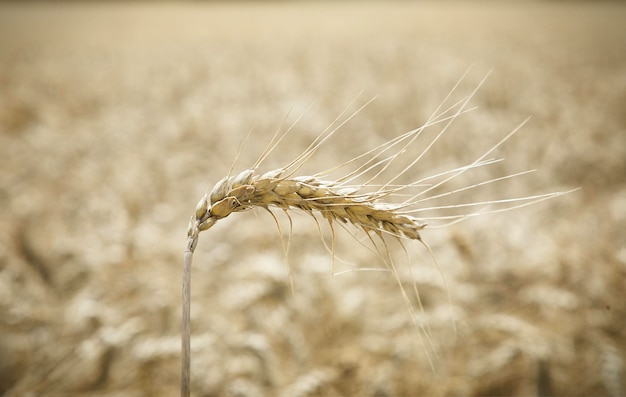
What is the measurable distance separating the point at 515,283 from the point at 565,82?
4.89 m

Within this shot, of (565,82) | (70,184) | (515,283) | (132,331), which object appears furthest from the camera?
(565,82)

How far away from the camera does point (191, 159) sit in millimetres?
3961

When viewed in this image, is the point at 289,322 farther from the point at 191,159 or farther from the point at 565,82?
the point at 565,82

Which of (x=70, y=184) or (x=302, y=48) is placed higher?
(x=302, y=48)

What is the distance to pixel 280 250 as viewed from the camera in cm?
282

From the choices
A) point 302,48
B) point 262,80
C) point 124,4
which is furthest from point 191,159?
point 124,4

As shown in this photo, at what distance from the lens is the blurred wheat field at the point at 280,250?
184 centimetres

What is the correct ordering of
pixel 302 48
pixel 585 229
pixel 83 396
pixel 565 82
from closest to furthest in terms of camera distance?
pixel 83 396, pixel 585 229, pixel 565 82, pixel 302 48

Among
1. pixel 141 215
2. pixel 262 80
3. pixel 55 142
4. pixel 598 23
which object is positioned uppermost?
pixel 598 23

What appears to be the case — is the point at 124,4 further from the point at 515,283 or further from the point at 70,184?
the point at 515,283

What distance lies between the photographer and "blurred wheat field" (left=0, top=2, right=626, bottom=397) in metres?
1.84

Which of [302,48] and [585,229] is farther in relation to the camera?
[302,48]

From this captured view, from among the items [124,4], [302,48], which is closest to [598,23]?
[302,48]

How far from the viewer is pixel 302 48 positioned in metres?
8.48
